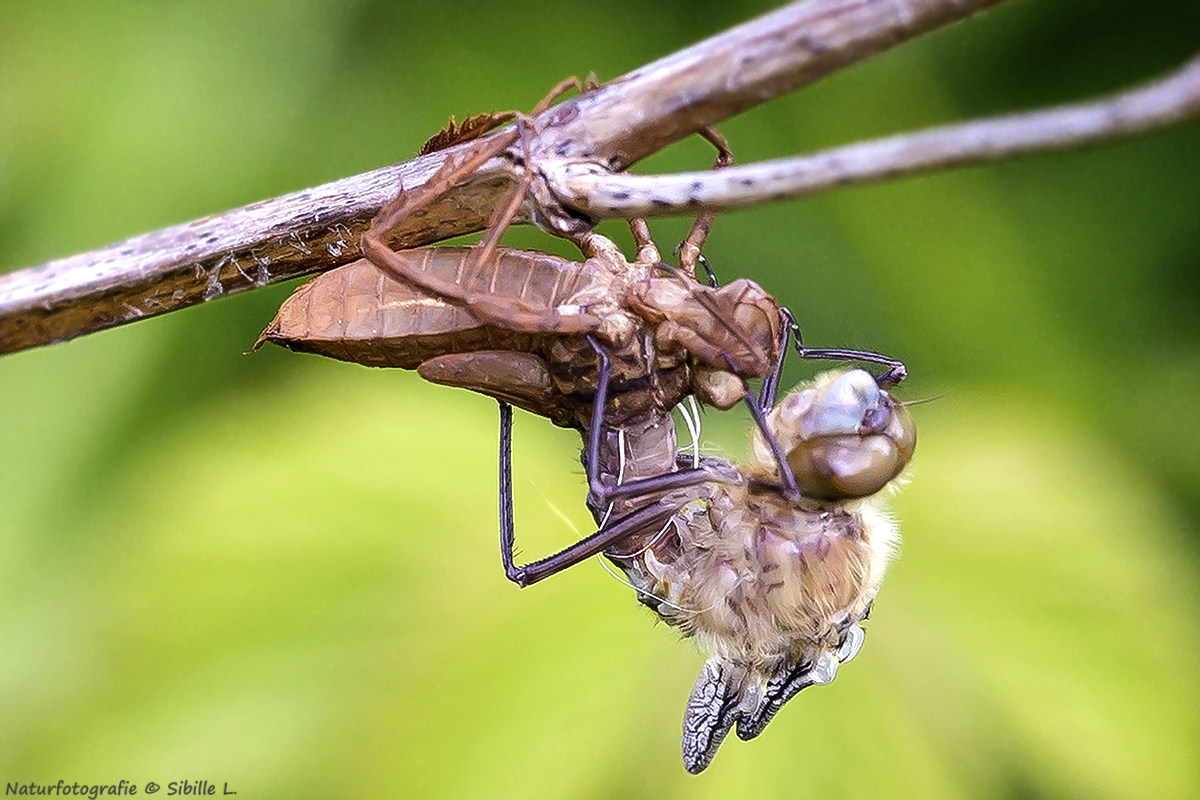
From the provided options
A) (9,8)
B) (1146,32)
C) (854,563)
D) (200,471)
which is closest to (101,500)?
(200,471)

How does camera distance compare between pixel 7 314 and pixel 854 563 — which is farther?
pixel 854 563

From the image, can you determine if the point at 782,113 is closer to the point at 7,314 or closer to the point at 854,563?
the point at 854,563

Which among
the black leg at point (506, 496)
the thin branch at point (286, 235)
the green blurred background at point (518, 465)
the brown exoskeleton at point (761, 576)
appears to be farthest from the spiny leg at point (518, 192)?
the green blurred background at point (518, 465)

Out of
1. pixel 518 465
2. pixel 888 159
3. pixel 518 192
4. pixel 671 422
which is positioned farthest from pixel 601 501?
pixel 518 465

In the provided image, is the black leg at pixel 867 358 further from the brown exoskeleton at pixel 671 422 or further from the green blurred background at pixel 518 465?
the green blurred background at pixel 518 465

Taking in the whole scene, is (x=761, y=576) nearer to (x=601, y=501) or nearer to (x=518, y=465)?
(x=601, y=501)
